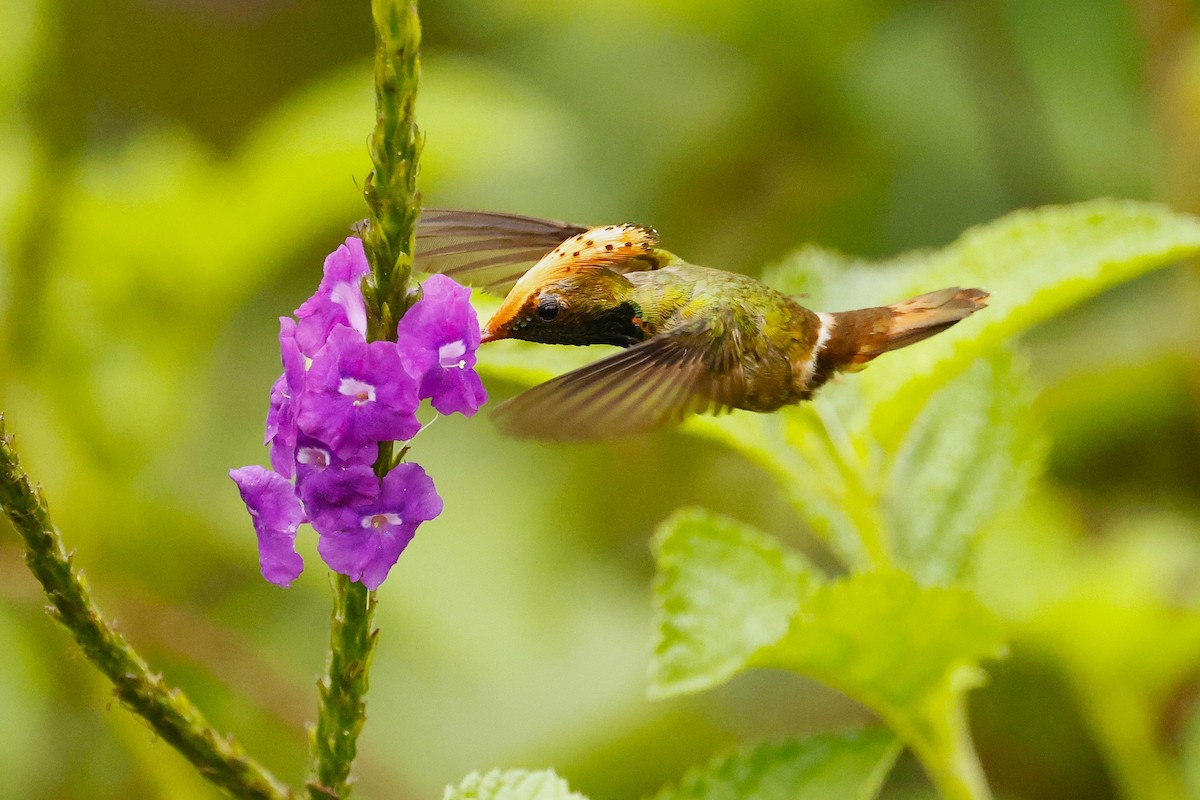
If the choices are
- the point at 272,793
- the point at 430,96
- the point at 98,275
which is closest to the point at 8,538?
the point at 98,275

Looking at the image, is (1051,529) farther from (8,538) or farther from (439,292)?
(8,538)

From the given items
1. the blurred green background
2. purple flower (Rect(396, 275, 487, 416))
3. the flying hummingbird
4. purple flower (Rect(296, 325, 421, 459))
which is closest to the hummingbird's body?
the flying hummingbird

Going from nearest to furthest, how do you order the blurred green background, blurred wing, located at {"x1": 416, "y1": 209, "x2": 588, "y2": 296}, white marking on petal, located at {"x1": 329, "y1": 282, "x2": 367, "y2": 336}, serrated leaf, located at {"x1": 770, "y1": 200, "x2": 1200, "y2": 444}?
1. white marking on petal, located at {"x1": 329, "y1": 282, "x2": 367, "y2": 336}
2. serrated leaf, located at {"x1": 770, "y1": 200, "x2": 1200, "y2": 444}
3. blurred wing, located at {"x1": 416, "y1": 209, "x2": 588, "y2": 296}
4. the blurred green background

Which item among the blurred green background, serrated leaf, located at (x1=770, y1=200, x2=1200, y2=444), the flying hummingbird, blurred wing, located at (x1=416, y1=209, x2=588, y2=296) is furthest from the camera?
the blurred green background

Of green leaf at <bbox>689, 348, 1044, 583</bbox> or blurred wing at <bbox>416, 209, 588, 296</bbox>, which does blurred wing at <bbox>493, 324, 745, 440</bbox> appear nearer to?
green leaf at <bbox>689, 348, 1044, 583</bbox>

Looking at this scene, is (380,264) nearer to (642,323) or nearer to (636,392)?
(636,392)

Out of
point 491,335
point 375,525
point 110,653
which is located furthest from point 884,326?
point 110,653
